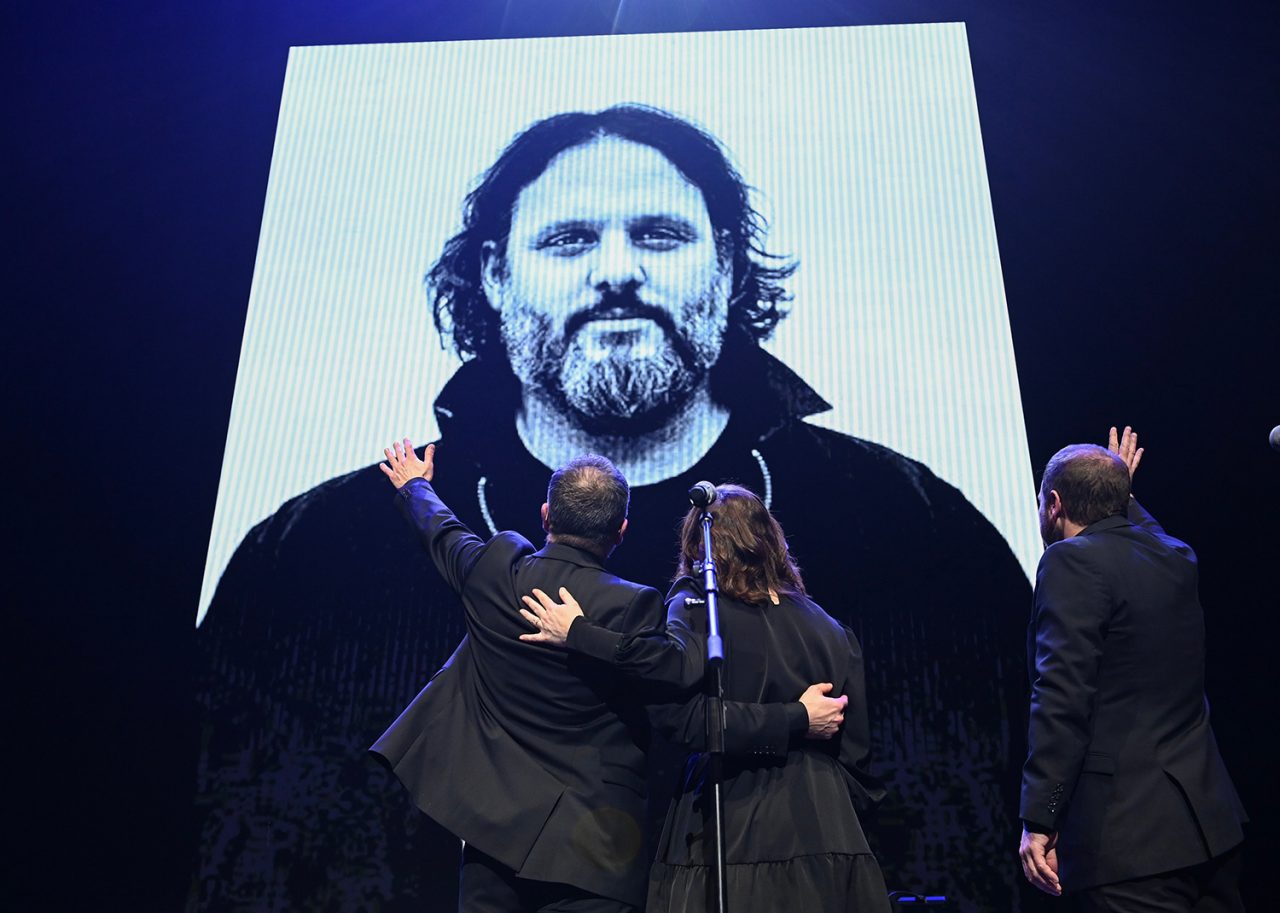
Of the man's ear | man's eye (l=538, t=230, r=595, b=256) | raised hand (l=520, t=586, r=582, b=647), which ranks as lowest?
raised hand (l=520, t=586, r=582, b=647)

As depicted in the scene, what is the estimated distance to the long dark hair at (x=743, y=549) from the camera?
212 centimetres

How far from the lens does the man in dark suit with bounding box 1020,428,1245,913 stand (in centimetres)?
187

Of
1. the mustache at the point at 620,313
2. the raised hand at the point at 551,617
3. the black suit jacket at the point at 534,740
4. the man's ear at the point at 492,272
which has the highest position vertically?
the man's ear at the point at 492,272

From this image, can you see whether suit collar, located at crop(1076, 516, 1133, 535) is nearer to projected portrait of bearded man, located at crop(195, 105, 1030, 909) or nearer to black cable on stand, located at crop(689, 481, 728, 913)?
black cable on stand, located at crop(689, 481, 728, 913)

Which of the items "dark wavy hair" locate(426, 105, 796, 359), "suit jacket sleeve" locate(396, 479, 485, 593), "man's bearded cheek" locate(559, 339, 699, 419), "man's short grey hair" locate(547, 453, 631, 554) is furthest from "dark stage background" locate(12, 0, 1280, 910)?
"man's short grey hair" locate(547, 453, 631, 554)

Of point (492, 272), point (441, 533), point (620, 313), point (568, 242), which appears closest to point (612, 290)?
point (620, 313)

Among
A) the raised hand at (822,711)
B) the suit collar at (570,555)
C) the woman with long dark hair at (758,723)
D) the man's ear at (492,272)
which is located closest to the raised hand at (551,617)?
the woman with long dark hair at (758,723)

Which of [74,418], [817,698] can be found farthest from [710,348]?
[74,418]

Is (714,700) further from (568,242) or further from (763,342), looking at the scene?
(568,242)

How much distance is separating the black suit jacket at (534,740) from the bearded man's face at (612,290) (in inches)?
53.2

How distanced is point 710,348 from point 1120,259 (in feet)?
5.23

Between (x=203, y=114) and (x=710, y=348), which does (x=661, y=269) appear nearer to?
(x=710, y=348)

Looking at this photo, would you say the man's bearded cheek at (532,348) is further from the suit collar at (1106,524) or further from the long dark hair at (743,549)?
the suit collar at (1106,524)

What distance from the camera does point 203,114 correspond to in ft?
13.9
